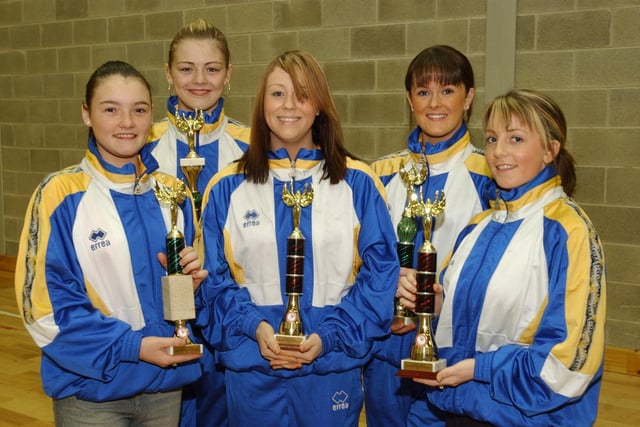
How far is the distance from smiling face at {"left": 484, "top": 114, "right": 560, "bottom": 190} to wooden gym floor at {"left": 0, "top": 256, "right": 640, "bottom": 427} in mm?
2166

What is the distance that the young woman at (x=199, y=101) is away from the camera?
2834 millimetres

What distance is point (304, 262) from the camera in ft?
7.05

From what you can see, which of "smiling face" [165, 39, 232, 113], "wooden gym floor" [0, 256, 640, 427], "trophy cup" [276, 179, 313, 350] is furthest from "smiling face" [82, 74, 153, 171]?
"wooden gym floor" [0, 256, 640, 427]

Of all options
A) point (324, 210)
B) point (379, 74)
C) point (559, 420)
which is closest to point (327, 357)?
point (324, 210)

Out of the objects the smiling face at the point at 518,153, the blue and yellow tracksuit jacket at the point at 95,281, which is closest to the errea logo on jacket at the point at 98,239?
the blue and yellow tracksuit jacket at the point at 95,281

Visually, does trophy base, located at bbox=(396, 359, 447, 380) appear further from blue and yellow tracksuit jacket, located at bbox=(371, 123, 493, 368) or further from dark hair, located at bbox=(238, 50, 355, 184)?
dark hair, located at bbox=(238, 50, 355, 184)

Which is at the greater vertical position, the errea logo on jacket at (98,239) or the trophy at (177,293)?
the errea logo on jacket at (98,239)

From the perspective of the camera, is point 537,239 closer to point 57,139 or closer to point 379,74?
point 379,74

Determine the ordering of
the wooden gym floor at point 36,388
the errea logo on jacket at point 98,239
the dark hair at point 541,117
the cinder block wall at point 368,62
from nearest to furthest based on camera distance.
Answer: the dark hair at point 541,117 → the errea logo on jacket at point 98,239 → the wooden gym floor at point 36,388 → the cinder block wall at point 368,62

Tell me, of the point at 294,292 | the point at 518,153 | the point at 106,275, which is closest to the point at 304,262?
the point at 294,292

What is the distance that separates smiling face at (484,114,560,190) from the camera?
1971 mm

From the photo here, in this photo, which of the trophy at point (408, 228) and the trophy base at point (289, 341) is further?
the trophy at point (408, 228)

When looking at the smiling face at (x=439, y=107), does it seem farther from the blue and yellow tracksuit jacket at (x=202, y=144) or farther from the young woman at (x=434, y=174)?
the blue and yellow tracksuit jacket at (x=202, y=144)

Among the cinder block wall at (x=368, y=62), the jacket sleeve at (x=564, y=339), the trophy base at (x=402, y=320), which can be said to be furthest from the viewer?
the cinder block wall at (x=368, y=62)
